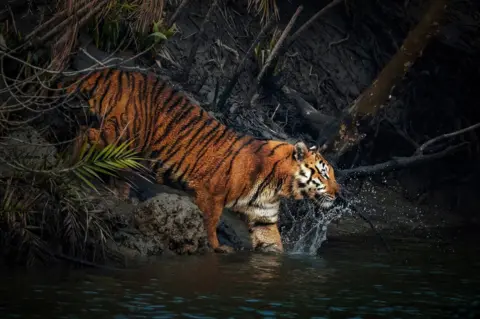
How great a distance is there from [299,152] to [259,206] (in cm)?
75

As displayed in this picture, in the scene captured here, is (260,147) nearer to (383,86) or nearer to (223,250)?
(223,250)

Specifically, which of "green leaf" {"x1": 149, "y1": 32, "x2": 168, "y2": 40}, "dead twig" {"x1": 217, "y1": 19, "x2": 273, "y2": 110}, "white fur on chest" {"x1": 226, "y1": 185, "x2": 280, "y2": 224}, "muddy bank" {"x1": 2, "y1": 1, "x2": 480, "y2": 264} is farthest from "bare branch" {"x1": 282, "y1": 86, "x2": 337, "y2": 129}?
"white fur on chest" {"x1": 226, "y1": 185, "x2": 280, "y2": 224}

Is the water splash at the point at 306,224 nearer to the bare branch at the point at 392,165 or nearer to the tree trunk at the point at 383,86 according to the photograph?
the bare branch at the point at 392,165

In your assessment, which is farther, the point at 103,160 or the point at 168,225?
the point at 168,225

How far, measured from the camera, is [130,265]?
9.01m

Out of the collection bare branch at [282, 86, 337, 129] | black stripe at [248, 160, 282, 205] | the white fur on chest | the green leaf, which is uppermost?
the green leaf

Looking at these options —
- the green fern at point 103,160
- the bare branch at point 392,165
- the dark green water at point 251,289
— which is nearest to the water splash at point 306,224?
the bare branch at point 392,165

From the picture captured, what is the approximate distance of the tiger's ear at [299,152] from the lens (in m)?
10.7

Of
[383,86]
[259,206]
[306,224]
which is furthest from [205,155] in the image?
[383,86]

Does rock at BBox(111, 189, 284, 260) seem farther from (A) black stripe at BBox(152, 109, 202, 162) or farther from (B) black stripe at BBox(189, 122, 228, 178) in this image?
(A) black stripe at BBox(152, 109, 202, 162)

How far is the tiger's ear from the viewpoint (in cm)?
1069

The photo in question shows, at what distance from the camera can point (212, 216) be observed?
33.9ft

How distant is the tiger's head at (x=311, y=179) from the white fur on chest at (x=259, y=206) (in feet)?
0.91

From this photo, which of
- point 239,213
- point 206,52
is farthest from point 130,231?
point 206,52
